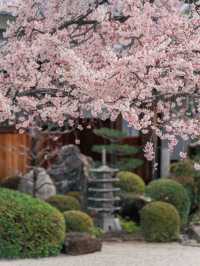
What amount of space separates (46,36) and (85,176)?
676 cm

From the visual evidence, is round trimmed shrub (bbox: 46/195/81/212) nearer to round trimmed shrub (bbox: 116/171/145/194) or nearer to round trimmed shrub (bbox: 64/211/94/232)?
round trimmed shrub (bbox: 64/211/94/232)

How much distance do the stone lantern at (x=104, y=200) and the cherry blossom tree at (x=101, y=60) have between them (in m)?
4.91

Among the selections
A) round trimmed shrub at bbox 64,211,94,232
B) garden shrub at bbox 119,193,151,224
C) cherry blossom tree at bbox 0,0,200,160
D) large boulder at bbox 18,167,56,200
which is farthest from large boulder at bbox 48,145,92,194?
cherry blossom tree at bbox 0,0,200,160

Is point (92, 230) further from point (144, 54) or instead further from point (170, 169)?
point (144, 54)

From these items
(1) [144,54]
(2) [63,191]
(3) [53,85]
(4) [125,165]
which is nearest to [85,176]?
(2) [63,191]

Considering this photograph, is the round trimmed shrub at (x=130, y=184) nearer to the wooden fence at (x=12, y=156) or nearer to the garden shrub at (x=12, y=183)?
the garden shrub at (x=12, y=183)

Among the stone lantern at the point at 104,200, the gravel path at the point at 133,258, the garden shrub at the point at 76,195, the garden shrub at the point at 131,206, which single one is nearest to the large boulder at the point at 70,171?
the garden shrub at the point at 76,195

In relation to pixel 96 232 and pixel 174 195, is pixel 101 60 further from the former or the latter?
pixel 174 195

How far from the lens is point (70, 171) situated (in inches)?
494

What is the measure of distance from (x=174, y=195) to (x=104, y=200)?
130cm

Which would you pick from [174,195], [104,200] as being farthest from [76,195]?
[174,195]

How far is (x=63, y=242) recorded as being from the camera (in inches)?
352

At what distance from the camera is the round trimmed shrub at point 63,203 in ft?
35.8

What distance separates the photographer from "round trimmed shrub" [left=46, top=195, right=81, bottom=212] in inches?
429
